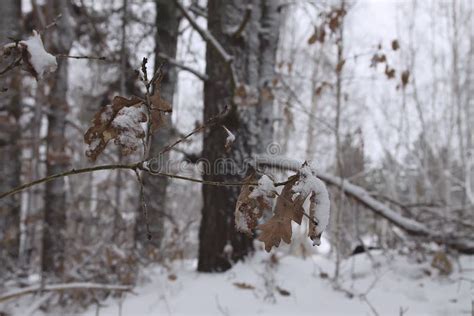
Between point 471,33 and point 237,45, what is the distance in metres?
11.6

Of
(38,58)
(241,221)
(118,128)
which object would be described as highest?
(38,58)

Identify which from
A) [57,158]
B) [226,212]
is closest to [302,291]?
[226,212]

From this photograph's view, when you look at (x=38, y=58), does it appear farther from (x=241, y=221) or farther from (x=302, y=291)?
(x=302, y=291)

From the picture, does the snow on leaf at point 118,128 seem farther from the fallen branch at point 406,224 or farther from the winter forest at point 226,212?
the fallen branch at point 406,224

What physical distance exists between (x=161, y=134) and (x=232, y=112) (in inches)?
75.0

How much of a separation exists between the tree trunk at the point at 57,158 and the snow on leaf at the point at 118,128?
3514mm

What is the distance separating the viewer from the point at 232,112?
292cm

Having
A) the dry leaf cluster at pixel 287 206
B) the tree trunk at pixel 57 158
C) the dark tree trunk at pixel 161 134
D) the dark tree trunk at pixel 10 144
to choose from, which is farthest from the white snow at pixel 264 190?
the tree trunk at pixel 57 158

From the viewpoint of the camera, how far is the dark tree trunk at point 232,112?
293 cm

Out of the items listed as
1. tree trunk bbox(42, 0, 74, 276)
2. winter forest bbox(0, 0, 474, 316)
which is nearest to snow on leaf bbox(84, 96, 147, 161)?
winter forest bbox(0, 0, 474, 316)

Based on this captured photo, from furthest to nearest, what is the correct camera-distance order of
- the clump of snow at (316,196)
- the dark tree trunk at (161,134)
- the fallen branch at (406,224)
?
the dark tree trunk at (161,134), the fallen branch at (406,224), the clump of snow at (316,196)

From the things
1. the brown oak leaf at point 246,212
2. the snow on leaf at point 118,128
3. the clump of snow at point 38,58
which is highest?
the clump of snow at point 38,58

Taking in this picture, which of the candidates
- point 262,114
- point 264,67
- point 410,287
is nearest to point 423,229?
point 410,287

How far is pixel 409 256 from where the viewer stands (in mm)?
3055
